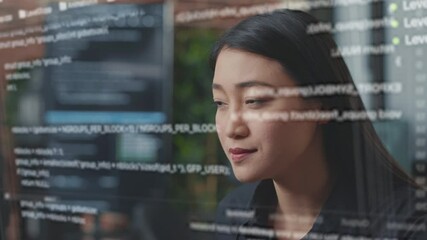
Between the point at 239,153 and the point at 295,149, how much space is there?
13 cm

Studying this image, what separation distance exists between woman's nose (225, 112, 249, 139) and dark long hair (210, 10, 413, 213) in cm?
14

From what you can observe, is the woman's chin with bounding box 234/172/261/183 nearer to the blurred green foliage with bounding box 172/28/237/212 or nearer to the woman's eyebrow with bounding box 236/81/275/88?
the blurred green foliage with bounding box 172/28/237/212

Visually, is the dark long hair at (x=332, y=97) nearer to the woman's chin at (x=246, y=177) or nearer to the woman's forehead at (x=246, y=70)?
the woman's forehead at (x=246, y=70)

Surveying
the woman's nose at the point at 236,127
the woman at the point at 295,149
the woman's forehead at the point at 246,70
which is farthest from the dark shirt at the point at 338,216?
the woman's forehead at the point at 246,70

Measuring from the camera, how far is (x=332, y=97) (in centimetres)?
154

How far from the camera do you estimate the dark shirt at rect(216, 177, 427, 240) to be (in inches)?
58.4

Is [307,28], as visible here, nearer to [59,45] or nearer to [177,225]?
[177,225]

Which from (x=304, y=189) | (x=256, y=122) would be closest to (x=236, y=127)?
(x=256, y=122)

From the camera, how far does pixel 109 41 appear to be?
1.89 m

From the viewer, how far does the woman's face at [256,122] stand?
1589 mm

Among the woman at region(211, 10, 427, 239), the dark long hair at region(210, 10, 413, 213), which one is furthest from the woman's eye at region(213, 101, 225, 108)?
the dark long hair at region(210, 10, 413, 213)

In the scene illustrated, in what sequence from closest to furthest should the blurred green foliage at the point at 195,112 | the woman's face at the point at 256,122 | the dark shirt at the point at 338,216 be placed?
the dark shirt at the point at 338,216, the woman's face at the point at 256,122, the blurred green foliage at the point at 195,112

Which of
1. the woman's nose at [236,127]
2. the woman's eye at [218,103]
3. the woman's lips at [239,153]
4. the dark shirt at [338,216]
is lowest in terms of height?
the dark shirt at [338,216]

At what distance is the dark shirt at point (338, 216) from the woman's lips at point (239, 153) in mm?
62
